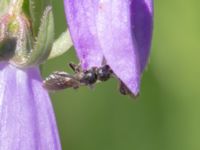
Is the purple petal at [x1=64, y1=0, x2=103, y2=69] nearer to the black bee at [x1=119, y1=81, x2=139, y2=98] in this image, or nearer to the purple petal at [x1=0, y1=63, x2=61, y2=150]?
the black bee at [x1=119, y1=81, x2=139, y2=98]

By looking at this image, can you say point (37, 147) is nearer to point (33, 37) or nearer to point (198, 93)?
point (33, 37)

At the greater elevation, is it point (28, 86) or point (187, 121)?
point (28, 86)

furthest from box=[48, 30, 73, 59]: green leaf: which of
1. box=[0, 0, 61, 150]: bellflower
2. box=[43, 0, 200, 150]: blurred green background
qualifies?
box=[43, 0, 200, 150]: blurred green background

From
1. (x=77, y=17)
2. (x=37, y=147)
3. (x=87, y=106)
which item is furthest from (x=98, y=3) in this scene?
(x=87, y=106)

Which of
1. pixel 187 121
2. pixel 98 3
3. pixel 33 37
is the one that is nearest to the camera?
pixel 98 3

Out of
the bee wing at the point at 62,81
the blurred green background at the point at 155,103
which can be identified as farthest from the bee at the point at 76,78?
the blurred green background at the point at 155,103

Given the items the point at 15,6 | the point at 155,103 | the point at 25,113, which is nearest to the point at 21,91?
the point at 25,113

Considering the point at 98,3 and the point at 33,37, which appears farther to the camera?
the point at 33,37

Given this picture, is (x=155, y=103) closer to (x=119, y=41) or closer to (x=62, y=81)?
(x=62, y=81)
